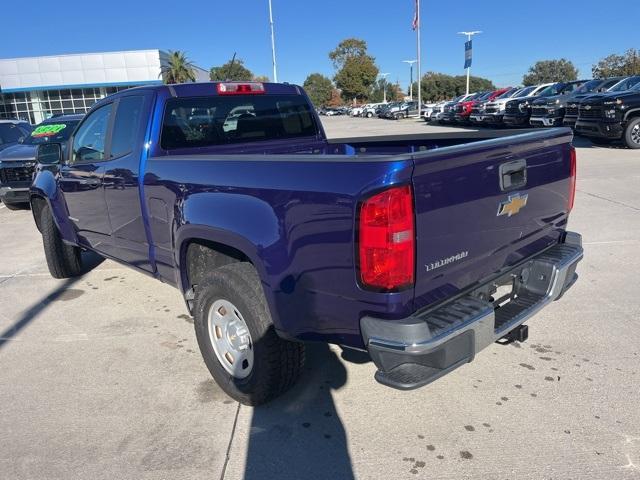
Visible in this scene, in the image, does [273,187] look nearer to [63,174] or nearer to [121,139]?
[121,139]

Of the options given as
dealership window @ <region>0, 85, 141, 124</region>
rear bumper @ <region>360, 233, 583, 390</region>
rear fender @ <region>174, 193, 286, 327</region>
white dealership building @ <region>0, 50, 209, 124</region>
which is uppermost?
white dealership building @ <region>0, 50, 209, 124</region>

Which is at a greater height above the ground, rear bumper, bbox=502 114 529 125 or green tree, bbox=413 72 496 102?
green tree, bbox=413 72 496 102

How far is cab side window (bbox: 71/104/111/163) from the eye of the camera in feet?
14.0

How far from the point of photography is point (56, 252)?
218 inches

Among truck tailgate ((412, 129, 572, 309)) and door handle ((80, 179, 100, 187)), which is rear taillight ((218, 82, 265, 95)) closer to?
door handle ((80, 179, 100, 187))

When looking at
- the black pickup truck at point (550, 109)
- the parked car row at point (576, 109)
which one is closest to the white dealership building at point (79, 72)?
the parked car row at point (576, 109)

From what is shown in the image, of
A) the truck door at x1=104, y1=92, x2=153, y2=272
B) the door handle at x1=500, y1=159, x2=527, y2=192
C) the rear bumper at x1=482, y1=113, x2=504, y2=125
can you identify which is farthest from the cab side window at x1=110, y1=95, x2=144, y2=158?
the rear bumper at x1=482, y1=113, x2=504, y2=125

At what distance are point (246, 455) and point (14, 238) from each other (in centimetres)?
680

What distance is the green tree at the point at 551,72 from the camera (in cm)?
9281

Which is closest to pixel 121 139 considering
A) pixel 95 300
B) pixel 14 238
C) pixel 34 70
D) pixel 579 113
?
pixel 95 300

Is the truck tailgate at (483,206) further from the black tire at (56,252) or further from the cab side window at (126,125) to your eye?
the black tire at (56,252)

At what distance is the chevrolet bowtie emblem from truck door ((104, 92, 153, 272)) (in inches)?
95.7

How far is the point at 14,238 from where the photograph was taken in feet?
25.8

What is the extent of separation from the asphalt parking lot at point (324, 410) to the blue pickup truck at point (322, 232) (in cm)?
37
